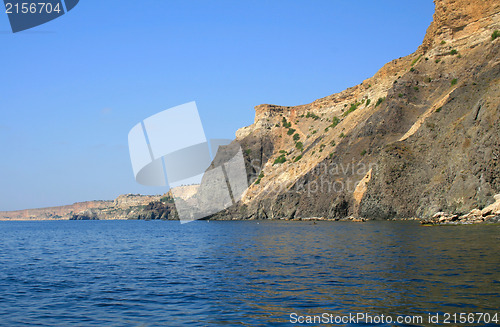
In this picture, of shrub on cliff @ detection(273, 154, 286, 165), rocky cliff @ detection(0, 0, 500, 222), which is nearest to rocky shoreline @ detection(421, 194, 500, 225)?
rocky cliff @ detection(0, 0, 500, 222)

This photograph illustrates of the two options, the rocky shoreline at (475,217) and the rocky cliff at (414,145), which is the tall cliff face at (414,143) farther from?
the rocky shoreline at (475,217)

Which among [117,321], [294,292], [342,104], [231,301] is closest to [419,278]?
[294,292]

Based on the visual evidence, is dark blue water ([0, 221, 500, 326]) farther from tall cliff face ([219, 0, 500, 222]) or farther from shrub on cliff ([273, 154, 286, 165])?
shrub on cliff ([273, 154, 286, 165])

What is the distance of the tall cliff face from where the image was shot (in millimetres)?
50688

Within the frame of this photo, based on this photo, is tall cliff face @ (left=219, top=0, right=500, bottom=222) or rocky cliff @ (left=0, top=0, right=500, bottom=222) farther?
tall cliff face @ (left=219, top=0, right=500, bottom=222)

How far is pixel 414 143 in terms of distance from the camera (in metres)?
64.2

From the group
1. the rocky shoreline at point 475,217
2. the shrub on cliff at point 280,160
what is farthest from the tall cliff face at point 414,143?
the rocky shoreline at point 475,217

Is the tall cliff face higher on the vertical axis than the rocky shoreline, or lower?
higher

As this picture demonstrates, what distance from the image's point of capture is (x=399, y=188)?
6106 centimetres

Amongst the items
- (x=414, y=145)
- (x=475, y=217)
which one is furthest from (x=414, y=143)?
(x=475, y=217)

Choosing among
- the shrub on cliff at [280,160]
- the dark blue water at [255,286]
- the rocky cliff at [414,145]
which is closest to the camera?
the dark blue water at [255,286]

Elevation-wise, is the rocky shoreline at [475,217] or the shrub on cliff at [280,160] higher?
the shrub on cliff at [280,160]

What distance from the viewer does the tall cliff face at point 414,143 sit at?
50688 millimetres

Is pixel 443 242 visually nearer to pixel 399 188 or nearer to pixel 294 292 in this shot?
pixel 294 292
